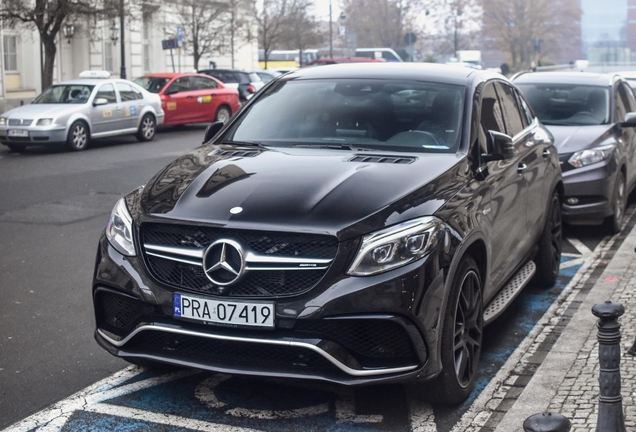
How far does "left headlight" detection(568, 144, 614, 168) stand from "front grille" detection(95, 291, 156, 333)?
6.05 meters

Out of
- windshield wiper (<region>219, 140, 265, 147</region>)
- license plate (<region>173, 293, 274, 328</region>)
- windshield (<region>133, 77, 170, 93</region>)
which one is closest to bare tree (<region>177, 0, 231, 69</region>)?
windshield (<region>133, 77, 170, 93</region>)

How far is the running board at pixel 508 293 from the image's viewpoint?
555 centimetres

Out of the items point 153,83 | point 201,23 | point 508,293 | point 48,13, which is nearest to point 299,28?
point 201,23

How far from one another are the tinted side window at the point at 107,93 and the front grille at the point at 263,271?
54.8ft

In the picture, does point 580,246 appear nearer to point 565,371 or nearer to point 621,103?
point 621,103

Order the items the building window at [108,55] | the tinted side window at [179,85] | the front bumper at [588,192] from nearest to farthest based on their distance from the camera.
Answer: the front bumper at [588,192] < the tinted side window at [179,85] < the building window at [108,55]

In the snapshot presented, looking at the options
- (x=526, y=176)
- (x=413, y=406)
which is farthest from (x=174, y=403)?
(x=526, y=176)

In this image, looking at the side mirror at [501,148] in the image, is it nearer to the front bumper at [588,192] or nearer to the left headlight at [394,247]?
the left headlight at [394,247]

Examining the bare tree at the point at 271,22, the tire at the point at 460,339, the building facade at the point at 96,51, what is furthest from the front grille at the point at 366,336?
the bare tree at the point at 271,22

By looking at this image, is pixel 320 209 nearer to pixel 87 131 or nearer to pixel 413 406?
pixel 413 406

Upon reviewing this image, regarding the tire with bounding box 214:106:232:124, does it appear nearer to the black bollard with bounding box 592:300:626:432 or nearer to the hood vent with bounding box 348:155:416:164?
the hood vent with bounding box 348:155:416:164

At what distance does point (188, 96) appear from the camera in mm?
25156

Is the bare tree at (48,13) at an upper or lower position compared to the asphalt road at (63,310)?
upper

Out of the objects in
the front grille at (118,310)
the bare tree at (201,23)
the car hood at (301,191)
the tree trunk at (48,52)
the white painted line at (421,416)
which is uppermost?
the bare tree at (201,23)
